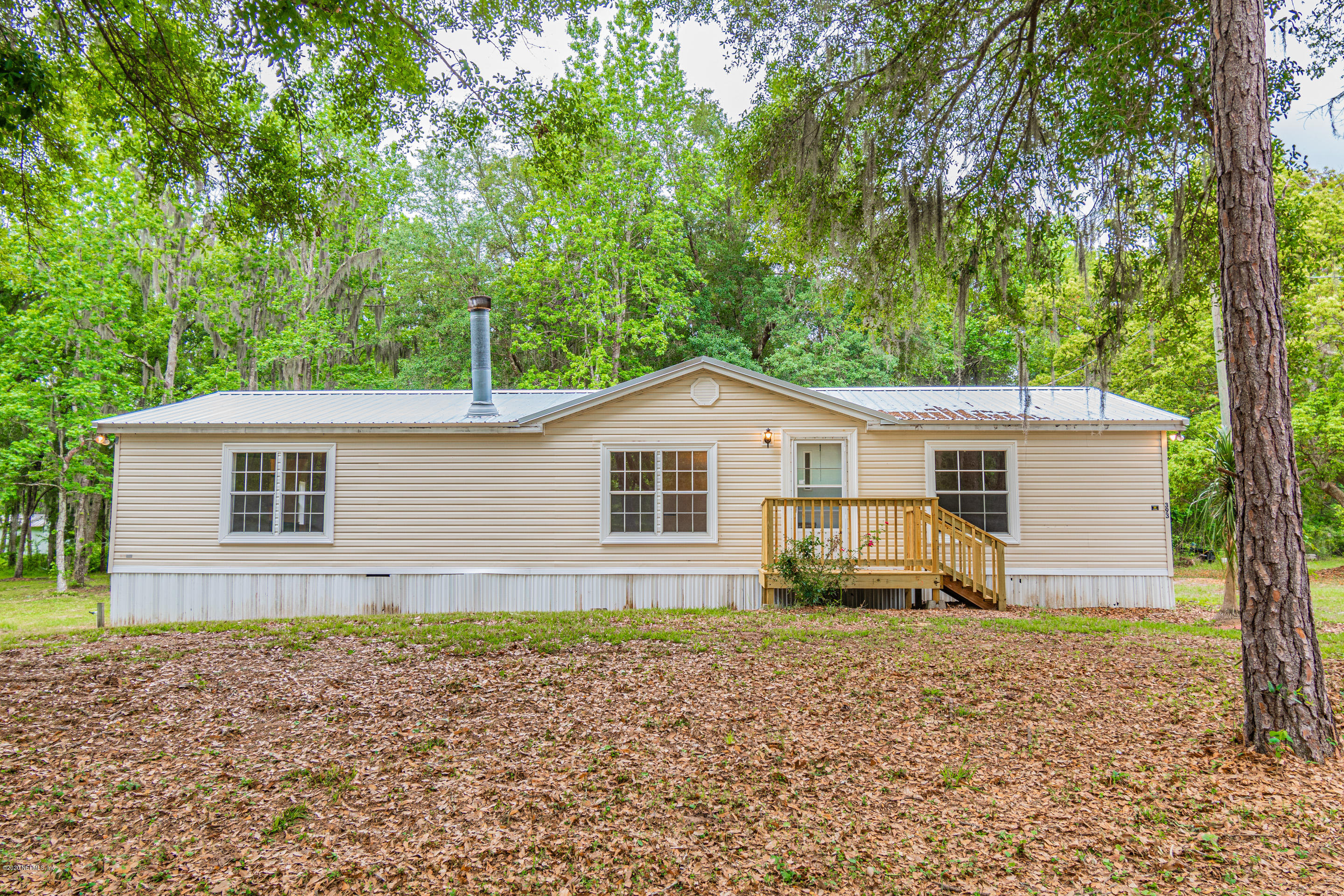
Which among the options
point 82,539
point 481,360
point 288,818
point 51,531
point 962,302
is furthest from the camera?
point 51,531

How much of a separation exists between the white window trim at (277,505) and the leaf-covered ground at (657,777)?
4227 millimetres

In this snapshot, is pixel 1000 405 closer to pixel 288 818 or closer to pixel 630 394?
pixel 630 394

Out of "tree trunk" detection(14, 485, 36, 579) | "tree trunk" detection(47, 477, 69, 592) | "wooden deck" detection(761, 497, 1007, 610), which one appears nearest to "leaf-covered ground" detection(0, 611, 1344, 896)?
"wooden deck" detection(761, 497, 1007, 610)

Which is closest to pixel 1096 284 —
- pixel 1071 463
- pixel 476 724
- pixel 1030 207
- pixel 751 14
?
pixel 1030 207

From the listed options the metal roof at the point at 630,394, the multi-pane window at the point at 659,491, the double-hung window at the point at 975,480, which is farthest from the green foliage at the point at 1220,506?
the multi-pane window at the point at 659,491

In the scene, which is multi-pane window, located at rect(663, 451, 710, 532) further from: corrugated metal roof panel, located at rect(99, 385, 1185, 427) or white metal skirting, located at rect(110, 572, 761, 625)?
corrugated metal roof panel, located at rect(99, 385, 1185, 427)

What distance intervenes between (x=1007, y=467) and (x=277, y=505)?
35.5 ft

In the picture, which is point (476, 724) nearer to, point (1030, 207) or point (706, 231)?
point (1030, 207)

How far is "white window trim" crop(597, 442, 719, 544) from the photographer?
33.4ft

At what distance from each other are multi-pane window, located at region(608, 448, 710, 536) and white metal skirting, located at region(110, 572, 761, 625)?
0.78 m

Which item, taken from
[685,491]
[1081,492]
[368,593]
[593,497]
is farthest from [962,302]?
[368,593]

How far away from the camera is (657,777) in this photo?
3812 mm

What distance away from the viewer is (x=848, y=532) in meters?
9.42

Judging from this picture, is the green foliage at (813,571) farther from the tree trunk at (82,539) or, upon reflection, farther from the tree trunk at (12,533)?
the tree trunk at (12,533)
